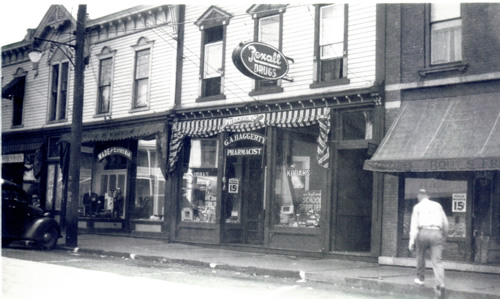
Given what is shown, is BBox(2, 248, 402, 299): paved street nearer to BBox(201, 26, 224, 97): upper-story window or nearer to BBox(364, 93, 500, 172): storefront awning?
BBox(364, 93, 500, 172): storefront awning

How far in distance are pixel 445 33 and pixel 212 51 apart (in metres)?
7.95

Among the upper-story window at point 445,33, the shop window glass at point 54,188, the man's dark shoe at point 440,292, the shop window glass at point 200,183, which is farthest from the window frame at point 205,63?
the man's dark shoe at point 440,292

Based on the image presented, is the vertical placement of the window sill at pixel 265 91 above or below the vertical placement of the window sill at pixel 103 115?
above

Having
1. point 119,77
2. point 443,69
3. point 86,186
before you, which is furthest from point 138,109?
point 443,69

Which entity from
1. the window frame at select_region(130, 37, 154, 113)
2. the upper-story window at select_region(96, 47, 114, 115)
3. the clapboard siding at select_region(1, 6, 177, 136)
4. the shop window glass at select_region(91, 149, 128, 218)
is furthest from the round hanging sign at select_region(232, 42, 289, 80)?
the upper-story window at select_region(96, 47, 114, 115)

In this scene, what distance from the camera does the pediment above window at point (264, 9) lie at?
16547 mm

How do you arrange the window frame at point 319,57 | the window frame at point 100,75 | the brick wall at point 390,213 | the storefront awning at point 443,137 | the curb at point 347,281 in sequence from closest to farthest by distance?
the curb at point 347,281 → the storefront awning at point 443,137 → the brick wall at point 390,213 → the window frame at point 319,57 → the window frame at point 100,75

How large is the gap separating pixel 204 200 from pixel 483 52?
9721mm

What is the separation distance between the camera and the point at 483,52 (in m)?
12.5

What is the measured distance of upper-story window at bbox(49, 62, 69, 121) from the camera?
950 inches

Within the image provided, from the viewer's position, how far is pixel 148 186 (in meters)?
20.4

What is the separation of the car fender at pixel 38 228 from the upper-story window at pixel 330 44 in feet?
28.5

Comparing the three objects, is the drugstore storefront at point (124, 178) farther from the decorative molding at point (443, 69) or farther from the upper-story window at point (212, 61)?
the decorative molding at point (443, 69)

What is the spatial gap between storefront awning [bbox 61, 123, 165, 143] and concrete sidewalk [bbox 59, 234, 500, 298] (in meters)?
3.86
